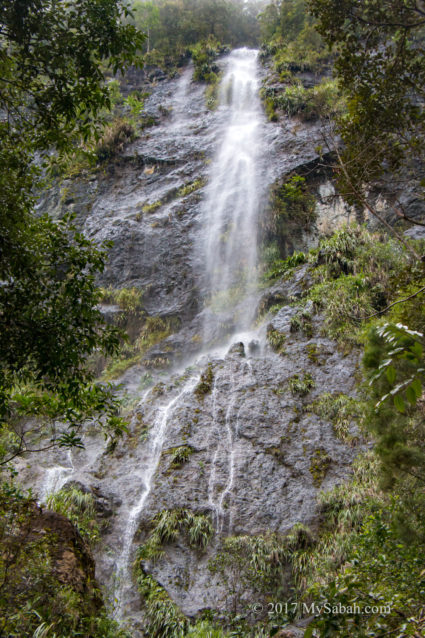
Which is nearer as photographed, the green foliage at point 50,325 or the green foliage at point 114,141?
the green foliage at point 50,325

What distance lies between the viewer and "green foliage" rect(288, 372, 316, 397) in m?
9.50

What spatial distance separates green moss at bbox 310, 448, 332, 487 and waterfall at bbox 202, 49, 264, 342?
5693mm

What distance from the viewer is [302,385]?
31.3ft

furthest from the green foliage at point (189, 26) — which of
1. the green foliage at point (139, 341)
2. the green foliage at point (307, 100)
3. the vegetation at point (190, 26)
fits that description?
the green foliage at point (139, 341)

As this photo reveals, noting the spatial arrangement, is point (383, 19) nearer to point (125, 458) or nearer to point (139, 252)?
point (125, 458)

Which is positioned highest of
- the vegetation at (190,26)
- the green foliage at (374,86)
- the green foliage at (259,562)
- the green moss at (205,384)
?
the vegetation at (190,26)

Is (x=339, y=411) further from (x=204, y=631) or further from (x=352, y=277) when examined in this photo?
(x=204, y=631)

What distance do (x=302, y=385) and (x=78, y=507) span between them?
Answer: 5.18m

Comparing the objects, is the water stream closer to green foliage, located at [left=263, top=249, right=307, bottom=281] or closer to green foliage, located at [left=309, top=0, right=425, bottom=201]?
green foliage, located at [left=263, top=249, right=307, bottom=281]

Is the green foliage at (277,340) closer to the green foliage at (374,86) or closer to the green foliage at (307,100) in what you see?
the green foliage at (374,86)

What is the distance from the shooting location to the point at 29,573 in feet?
14.1

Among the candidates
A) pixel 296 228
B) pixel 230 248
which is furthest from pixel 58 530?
pixel 296 228

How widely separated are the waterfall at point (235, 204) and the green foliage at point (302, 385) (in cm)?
380

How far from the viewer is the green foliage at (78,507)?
24.0 feet
